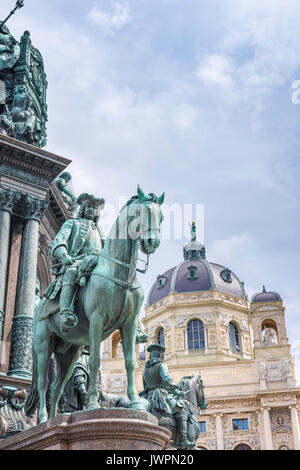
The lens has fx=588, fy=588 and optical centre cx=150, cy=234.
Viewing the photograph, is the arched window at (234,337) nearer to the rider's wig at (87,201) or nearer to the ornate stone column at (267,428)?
the ornate stone column at (267,428)

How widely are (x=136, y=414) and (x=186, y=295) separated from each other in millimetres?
69146

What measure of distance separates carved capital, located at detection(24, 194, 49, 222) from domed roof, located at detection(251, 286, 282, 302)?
6268 centimetres

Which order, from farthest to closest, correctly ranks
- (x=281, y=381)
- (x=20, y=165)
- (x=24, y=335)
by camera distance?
(x=281, y=381)
(x=20, y=165)
(x=24, y=335)

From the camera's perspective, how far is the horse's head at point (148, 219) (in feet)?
24.5

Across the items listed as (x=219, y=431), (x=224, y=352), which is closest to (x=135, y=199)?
(x=219, y=431)

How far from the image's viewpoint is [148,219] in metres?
7.58

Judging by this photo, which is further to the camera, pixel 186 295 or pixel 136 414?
pixel 186 295

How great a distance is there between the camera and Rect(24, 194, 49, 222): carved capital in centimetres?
1430

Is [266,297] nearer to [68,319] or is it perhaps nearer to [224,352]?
[224,352]

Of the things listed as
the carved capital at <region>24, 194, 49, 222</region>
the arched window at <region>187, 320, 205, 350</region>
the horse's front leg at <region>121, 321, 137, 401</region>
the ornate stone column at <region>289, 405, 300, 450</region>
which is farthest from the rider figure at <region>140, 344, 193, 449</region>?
the arched window at <region>187, 320, 205, 350</region>

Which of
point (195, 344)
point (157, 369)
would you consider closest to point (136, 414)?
point (157, 369)
